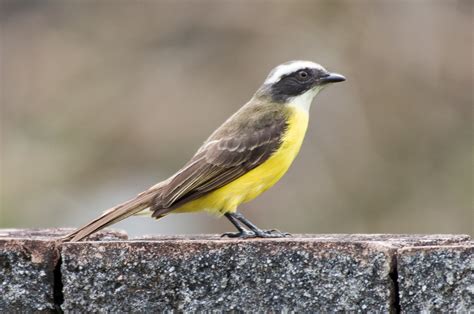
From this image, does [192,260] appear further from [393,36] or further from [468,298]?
[393,36]

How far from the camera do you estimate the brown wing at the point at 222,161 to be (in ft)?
24.7

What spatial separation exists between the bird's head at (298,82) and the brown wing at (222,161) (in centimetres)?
38

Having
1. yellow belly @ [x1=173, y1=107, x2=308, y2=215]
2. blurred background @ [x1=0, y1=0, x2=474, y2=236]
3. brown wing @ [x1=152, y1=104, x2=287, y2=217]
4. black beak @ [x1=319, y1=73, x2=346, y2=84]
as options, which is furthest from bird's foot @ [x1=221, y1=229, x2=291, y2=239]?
blurred background @ [x1=0, y1=0, x2=474, y2=236]

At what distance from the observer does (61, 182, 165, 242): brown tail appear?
6.59 metres

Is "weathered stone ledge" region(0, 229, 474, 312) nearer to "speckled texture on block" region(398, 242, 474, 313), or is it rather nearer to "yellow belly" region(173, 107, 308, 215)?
"speckled texture on block" region(398, 242, 474, 313)

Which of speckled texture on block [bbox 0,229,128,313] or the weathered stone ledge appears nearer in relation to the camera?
the weathered stone ledge

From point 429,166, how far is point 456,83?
1.18 meters

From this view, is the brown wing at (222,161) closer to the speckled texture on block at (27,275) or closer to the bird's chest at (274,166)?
the bird's chest at (274,166)

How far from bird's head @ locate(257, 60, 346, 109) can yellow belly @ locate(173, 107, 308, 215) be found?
465 mm

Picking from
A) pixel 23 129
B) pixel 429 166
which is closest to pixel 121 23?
pixel 23 129

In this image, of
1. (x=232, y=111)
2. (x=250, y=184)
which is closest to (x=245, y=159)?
(x=250, y=184)

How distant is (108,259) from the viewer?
5.89 metres

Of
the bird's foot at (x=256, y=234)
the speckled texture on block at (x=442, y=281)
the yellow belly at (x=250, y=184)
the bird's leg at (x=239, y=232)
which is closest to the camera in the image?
the speckled texture on block at (x=442, y=281)

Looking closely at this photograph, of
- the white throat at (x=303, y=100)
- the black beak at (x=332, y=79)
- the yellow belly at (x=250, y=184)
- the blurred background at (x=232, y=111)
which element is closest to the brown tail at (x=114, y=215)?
the yellow belly at (x=250, y=184)
